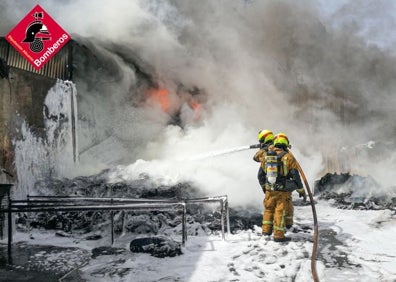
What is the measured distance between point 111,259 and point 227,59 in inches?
506

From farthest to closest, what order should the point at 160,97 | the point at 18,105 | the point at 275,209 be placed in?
the point at 160,97, the point at 18,105, the point at 275,209

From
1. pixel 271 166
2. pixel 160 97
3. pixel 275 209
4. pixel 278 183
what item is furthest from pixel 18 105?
pixel 160 97

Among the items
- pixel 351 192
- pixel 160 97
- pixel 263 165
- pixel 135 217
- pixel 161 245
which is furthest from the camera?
pixel 160 97

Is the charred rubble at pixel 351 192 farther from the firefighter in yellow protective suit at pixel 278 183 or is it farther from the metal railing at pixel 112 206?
the metal railing at pixel 112 206

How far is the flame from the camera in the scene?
669 inches

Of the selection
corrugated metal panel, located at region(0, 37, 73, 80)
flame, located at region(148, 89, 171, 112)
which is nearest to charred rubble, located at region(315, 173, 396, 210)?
flame, located at region(148, 89, 171, 112)

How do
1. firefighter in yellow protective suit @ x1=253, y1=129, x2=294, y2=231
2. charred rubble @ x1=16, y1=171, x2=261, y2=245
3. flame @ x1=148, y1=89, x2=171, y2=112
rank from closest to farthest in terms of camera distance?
firefighter in yellow protective suit @ x1=253, y1=129, x2=294, y2=231
charred rubble @ x1=16, y1=171, x2=261, y2=245
flame @ x1=148, y1=89, x2=171, y2=112

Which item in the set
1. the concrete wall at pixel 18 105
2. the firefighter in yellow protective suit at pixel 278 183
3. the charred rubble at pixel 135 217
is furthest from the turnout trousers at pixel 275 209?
the concrete wall at pixel 18 105

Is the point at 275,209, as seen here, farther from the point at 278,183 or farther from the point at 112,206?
the point at 112,206

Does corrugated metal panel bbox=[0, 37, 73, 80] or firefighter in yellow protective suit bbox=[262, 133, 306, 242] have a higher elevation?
corrugated metal panel bbox=[0, 37, 73, 80]

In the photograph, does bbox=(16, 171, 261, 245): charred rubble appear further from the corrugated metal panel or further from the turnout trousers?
the corrugated metal panel

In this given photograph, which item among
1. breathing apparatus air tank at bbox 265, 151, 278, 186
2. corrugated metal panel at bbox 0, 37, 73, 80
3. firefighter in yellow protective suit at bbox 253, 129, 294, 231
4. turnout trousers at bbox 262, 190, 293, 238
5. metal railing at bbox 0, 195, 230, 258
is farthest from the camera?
corrugated metal panel at bbox 0, 37, 73, 80

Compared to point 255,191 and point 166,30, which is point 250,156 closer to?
point 255,191

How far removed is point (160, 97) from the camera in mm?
17062
